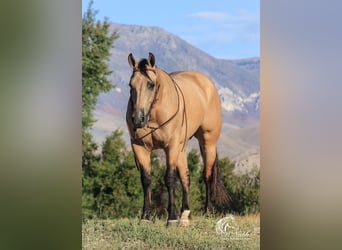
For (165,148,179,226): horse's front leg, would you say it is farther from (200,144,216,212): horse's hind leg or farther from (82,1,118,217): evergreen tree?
(82,1,118,217): evergreen tree

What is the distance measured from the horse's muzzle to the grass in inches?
21.4

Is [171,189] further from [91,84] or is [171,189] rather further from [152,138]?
[91,84]

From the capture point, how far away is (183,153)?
3031 millimetres

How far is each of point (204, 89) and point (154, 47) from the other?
14.4 inches

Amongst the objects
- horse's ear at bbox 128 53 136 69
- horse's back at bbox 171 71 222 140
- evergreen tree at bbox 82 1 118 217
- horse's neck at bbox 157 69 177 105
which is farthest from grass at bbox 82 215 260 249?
horse's ear at bbox 128 53 136 69

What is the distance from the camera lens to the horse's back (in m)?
3.04

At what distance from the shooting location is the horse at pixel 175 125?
3.00 meters

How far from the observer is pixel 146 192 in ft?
9.98

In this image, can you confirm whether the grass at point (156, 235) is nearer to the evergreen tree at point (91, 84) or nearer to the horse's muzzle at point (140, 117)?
the evergreen tree at point (91, 84)

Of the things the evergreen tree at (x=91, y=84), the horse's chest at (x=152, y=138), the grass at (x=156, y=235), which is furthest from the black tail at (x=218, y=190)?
the evergreen tree at (x=91, y=84)

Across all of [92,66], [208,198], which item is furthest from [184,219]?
[92,66]
